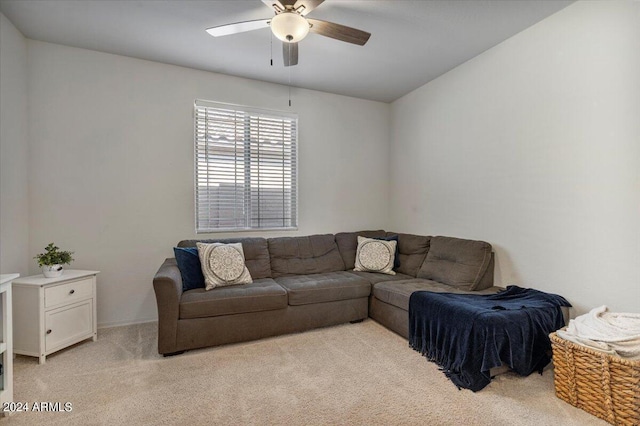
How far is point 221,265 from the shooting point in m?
2.81

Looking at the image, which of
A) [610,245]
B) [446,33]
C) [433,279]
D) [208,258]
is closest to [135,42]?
[208,258]

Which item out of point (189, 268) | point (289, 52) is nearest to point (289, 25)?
point (289, 52)

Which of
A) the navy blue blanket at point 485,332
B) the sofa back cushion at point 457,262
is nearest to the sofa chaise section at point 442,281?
the sofa back cushion at point 457,262

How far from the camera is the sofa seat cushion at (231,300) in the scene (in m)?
2.45

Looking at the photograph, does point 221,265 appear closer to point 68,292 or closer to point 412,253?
point 68,292

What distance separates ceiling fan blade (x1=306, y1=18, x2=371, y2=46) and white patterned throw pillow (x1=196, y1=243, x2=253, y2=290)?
6.74ft

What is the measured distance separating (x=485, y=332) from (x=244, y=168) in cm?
293

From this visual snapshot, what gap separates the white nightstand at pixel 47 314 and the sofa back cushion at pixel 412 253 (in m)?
3.17

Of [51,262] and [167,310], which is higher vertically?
[51,262]

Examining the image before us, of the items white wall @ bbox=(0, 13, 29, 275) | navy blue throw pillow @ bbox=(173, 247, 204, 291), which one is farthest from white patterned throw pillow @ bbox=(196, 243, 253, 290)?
white wall @ bbox=(0, 13, 29, 275)

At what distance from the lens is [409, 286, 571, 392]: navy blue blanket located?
1.92 m

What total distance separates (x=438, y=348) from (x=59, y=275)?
3.12 m

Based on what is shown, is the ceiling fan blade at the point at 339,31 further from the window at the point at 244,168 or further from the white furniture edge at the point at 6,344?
the white furniture edge at the point at 6,344

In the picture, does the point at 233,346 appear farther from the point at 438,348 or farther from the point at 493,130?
the point at 493,130
